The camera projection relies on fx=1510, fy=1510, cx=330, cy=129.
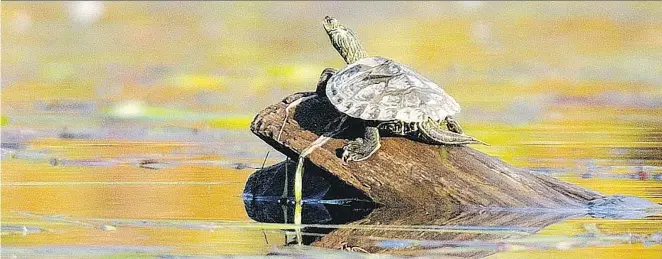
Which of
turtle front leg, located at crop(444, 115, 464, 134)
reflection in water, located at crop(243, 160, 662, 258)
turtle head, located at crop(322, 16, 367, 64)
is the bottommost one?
reflection in water, located at crop(243, 160, 662, 258)

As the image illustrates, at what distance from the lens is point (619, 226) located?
6.76m

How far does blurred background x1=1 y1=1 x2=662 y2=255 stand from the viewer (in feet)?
27.3

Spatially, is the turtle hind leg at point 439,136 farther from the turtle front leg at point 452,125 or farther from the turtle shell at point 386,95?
the turtle front leg at point 452,125

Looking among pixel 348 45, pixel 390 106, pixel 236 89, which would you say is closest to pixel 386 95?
pixel 390 106

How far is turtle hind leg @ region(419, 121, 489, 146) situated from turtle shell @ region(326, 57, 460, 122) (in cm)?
7

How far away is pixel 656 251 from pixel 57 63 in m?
11.9

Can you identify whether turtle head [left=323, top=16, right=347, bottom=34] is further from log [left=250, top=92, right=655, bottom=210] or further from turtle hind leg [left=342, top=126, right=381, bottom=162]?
turtle hind leg [left=342, top=126, right=381, bottom=162]

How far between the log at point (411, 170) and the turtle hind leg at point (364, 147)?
0.06m

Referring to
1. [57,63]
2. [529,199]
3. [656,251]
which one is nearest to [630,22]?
[57,63]

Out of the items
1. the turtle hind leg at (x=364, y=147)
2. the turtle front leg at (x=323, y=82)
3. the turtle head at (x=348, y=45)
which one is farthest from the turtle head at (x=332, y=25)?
the turtle hind leg at (x=364, y=147)

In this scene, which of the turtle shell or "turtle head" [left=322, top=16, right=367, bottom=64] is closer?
the turtle shell

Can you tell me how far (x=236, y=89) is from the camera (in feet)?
48.9

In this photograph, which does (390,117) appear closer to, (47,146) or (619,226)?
(619,226)

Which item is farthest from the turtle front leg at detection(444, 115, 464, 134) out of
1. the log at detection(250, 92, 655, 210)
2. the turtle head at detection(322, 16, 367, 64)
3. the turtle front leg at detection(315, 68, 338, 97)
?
the turtle head at detection(322, 16, 367, 64)
